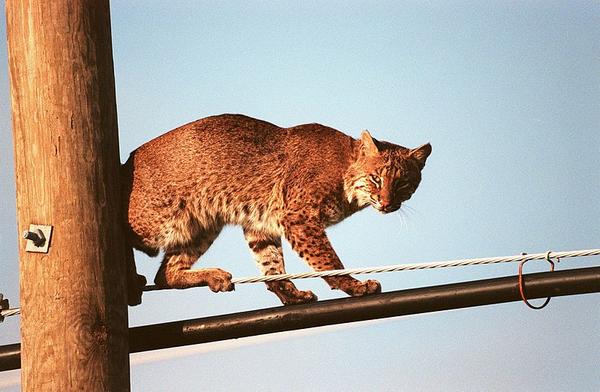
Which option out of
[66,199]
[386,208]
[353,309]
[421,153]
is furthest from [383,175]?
[66,199]

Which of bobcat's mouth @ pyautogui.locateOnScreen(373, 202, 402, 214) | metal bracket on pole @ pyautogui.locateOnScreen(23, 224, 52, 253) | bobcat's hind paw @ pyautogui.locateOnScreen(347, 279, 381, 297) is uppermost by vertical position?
bobcat's mouth @ pyautogui.locateOnScreen(373, 202, 402, 214)

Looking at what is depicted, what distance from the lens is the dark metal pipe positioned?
13.4ft

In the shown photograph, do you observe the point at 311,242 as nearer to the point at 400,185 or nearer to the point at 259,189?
the point at 259,189

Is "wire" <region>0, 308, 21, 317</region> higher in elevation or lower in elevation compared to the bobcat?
lower

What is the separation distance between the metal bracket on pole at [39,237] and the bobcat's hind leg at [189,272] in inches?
77.9

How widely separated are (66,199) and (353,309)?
133cm

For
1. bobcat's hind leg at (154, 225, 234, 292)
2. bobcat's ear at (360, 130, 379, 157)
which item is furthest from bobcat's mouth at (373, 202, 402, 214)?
bobcat's hind leg at (154, 225, 234, 292)

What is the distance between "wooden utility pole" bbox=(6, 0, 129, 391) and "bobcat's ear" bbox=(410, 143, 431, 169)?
3450 mm

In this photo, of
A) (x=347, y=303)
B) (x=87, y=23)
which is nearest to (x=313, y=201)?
(x=347, y=303)

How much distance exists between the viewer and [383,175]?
6.68m

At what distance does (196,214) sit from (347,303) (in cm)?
216

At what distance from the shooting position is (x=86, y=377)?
12.1ft

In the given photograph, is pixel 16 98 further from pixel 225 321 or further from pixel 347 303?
pixel 347 303

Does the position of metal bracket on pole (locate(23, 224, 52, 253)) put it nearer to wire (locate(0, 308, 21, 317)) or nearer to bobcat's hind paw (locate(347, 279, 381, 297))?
wire (locate(0, 308, 21, 317))
